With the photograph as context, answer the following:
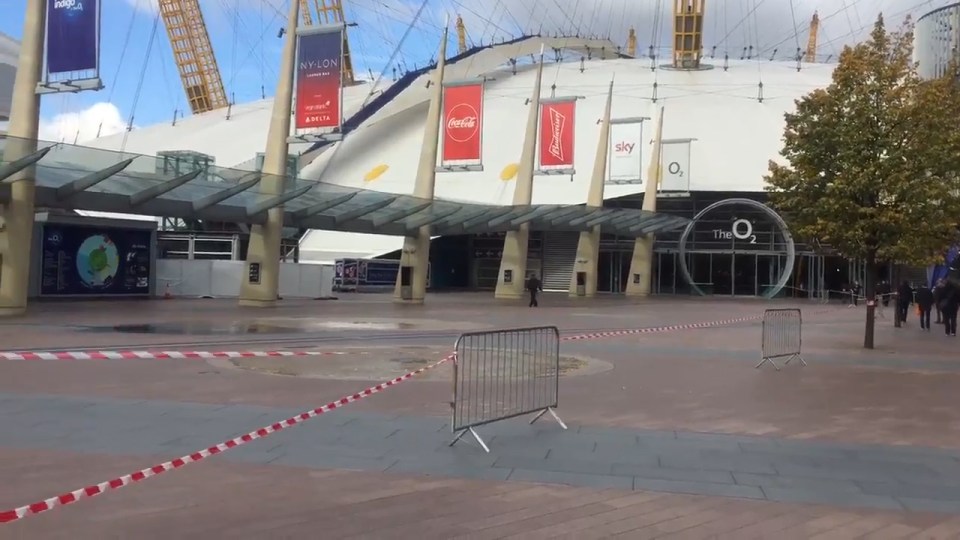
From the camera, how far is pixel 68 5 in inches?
866

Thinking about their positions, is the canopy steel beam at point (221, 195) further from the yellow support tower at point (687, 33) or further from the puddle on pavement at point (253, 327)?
the yellow support tower at point (687, 33)

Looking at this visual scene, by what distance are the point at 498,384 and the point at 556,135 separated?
3170 centimetres

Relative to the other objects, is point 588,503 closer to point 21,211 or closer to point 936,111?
point 936,111

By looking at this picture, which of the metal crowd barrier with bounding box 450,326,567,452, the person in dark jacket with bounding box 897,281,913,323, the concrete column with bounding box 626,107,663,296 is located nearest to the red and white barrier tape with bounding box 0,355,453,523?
the metal crowd barrier with bounding box 450,326,567,452

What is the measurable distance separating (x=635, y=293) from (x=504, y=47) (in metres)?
26.8

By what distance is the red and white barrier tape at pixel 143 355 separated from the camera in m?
12.9

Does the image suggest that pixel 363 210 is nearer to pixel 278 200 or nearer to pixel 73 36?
pixel 278 200

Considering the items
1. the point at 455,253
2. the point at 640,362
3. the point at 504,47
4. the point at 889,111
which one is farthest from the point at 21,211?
the point at 504,47

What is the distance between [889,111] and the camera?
674 inches

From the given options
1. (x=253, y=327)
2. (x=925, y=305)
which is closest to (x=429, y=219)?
(x=253, y=327)

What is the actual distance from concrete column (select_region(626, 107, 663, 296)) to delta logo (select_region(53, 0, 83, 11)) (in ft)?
116

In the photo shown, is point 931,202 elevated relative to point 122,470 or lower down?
elevated

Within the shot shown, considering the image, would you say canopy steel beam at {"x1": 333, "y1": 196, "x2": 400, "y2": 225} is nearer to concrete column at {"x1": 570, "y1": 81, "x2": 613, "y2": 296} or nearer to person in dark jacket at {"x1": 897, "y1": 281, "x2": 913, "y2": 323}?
person in dark jacket at {"x1": 897, "y1": 281, "x2": 913, "y2": 323}

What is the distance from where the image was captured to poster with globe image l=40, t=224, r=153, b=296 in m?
28.9
